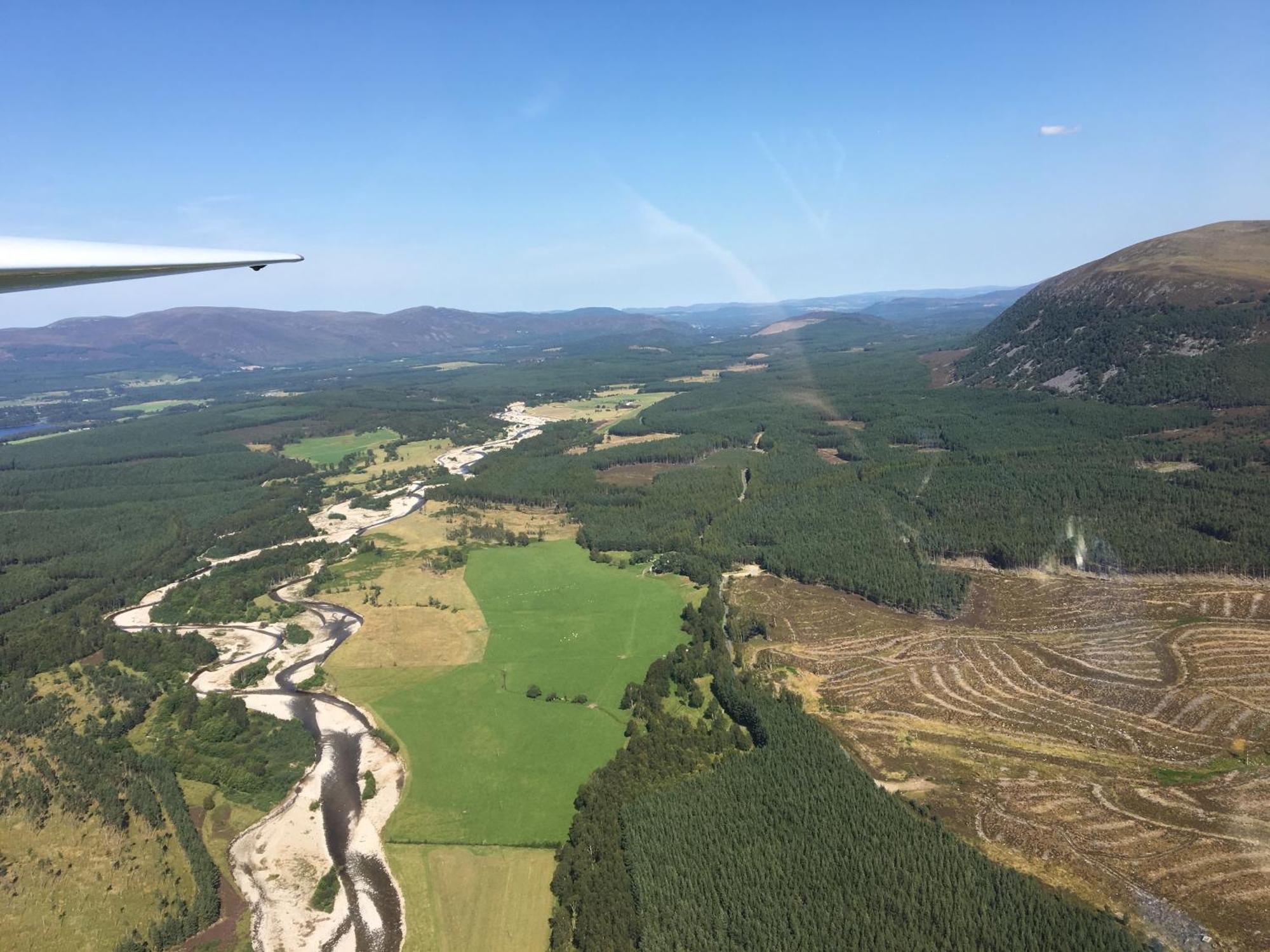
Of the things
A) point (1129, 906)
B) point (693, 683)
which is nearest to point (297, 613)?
point (693, 683)

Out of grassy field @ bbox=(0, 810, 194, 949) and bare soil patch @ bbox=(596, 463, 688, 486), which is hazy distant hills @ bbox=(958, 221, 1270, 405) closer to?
bare soil patch @ bbox=(596, 463, 688, 486)

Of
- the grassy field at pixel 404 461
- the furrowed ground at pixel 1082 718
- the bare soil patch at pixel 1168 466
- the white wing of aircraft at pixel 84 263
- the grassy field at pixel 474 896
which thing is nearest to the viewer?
the white wing of aircraft at pixel 84 263

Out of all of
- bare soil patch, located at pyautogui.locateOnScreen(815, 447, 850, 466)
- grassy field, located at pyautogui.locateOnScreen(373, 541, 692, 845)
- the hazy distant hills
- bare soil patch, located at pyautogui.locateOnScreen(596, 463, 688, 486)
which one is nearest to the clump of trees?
grassy field, located at pyautogui.locateOnScreen(373, 541, 692, 845)

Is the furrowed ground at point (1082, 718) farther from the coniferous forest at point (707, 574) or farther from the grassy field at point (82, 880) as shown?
the grassy field at point (82, 880)

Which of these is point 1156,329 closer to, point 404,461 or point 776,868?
point 776,868

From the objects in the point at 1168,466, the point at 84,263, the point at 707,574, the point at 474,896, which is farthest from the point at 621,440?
the point at 84,263

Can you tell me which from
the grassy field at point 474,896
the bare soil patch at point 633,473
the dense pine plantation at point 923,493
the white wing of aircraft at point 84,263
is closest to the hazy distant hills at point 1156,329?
the dense pine plantation at point 923,493

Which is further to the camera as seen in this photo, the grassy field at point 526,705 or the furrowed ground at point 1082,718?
the grassy field at point 526,705
